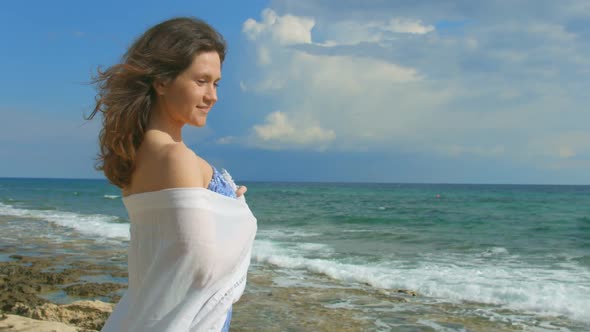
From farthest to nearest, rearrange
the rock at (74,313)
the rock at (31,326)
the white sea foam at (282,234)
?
the white sea foam at (282,234)
the rock at (74,313)
the rock at (31,326)

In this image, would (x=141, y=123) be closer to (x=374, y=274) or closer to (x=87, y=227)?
(x=374, y=274)

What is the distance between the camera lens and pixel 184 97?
5.28 ft

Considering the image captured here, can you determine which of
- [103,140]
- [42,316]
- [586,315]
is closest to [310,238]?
[586,315]

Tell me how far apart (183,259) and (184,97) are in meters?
0.48

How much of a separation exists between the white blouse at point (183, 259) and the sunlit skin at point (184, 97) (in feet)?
0.78

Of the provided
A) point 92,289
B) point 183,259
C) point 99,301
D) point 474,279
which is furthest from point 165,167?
point 474,279

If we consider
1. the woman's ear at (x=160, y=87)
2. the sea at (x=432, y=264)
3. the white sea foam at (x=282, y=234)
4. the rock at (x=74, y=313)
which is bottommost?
the white sea foam at (x=282, y=234)

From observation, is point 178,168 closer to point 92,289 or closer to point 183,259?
point 183,259

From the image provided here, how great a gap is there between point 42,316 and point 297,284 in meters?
3.83

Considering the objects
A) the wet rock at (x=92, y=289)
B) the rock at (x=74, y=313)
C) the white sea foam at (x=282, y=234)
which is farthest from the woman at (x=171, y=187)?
the white sea foam at (x=282, y=234)

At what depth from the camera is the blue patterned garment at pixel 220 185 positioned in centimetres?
167

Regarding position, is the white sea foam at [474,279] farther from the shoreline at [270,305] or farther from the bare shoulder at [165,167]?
the bare shoulder at [165,167]

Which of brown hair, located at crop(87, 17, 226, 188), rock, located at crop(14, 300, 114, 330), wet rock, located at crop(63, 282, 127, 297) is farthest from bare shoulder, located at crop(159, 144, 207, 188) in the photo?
wet rock, located at crop(63, 282, 127, 297)

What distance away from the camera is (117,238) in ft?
48.8
